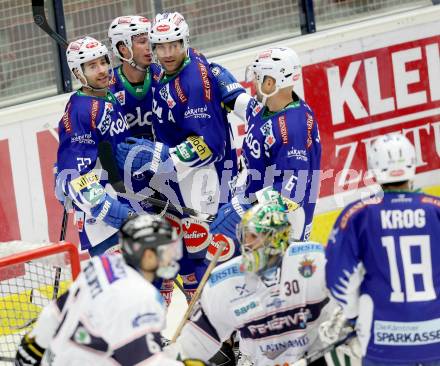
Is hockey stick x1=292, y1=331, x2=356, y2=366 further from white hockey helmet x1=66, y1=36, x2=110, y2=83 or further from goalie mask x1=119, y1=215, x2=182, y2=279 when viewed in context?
white hockey helmet x1=66, y1=36, x2=110, y2=83

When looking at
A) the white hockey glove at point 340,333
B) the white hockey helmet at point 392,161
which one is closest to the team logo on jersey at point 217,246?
the white hockey glove at point 340,333

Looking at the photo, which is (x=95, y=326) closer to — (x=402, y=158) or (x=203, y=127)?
(x=402, y=158)

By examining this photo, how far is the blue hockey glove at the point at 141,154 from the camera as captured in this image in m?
5.88

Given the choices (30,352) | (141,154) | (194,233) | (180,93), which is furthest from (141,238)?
(194,233)

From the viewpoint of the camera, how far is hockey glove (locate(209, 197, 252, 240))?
18.1 ft

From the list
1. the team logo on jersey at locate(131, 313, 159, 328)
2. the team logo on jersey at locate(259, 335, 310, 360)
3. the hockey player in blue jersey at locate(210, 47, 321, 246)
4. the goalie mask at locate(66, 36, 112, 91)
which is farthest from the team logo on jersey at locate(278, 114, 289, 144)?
the team logo on jersey at locate(131, 313, 159, 328)

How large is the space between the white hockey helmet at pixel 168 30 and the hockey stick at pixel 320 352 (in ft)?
6.38

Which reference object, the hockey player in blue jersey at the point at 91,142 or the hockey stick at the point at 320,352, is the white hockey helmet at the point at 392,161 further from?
the hockey player in blue jersey at the point at 91,142

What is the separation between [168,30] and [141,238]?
7.29 ft

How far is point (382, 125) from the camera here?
7.41 m

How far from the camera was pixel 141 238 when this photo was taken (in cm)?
385

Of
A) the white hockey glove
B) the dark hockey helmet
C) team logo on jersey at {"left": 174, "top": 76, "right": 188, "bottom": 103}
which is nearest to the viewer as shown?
the dark hockey helmet

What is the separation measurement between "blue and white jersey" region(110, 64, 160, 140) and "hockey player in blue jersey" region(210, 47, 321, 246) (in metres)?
0.66

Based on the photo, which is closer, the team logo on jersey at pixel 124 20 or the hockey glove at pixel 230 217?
the hockey glove at pixel 230 217
